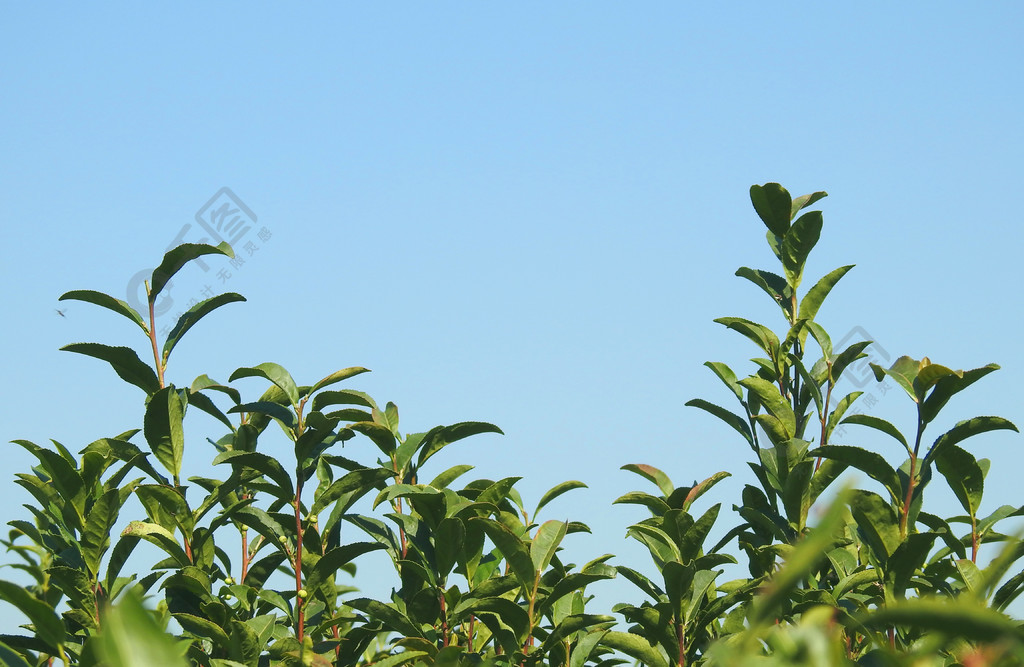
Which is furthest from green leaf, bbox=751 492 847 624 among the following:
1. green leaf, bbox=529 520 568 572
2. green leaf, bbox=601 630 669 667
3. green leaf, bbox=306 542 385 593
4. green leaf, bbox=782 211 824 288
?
green leaf, bbox=782 211 824 288

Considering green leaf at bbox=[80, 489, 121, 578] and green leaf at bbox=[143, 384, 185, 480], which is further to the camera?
green leaf at bbox=[143, 384, 185, 480]

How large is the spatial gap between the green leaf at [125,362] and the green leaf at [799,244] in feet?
9.20

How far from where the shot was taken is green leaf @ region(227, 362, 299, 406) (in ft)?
12.1

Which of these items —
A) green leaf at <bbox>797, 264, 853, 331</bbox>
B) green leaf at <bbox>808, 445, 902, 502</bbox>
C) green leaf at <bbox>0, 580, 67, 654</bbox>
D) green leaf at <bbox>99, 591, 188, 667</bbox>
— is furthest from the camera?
green leaf at <bbox>797, 264, 853, 331</bbox>

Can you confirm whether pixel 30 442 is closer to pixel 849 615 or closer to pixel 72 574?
pixel 72 574

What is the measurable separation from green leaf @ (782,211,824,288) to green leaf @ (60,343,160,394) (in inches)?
110

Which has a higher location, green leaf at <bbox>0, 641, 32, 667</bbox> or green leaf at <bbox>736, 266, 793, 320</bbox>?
green leaf at <bbox>736, 266, 793, 320</bbox>

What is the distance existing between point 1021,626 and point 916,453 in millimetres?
918

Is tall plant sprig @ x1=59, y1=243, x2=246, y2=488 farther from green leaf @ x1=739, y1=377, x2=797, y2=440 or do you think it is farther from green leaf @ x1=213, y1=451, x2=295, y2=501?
green leaf @ x1=739, y1=377, x2=797, y2=440

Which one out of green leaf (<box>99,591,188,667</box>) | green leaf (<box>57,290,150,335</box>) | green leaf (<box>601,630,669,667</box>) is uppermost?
green leaf (<box>57,290,150,335</box>)

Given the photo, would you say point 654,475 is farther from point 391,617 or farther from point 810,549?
point 810,549

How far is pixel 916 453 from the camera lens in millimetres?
3324

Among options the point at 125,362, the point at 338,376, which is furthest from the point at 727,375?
the point at 125,362

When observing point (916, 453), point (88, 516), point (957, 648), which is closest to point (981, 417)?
point (916, 453)
